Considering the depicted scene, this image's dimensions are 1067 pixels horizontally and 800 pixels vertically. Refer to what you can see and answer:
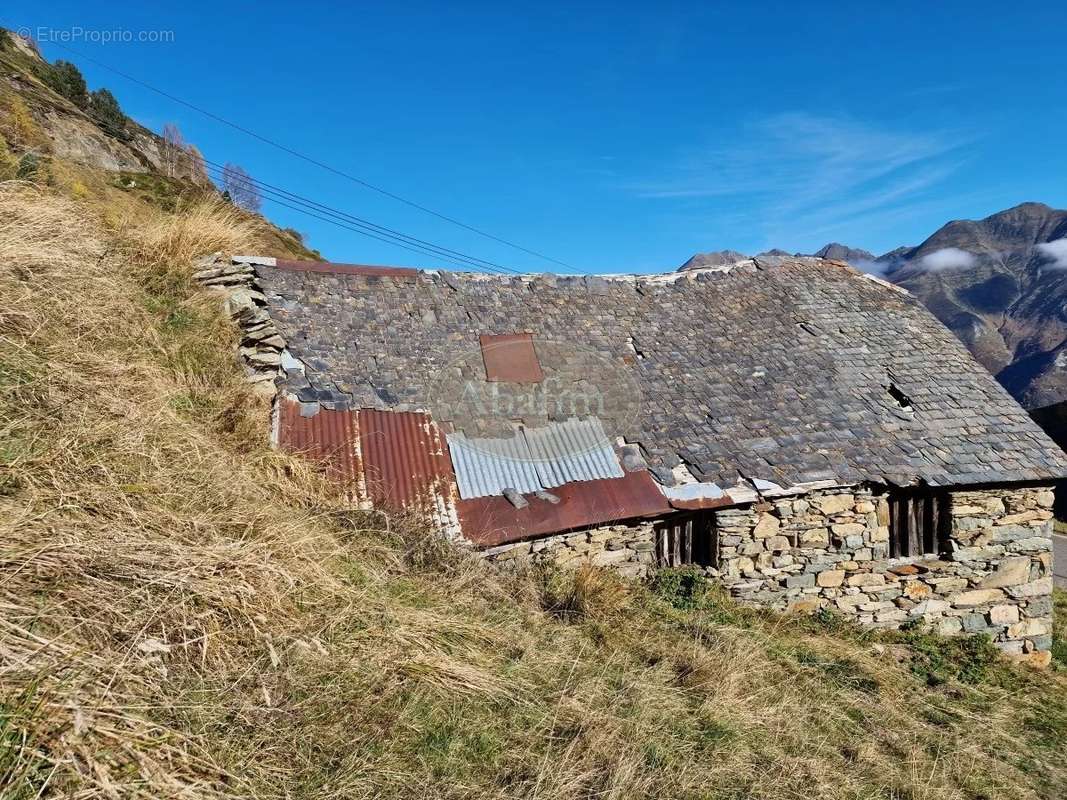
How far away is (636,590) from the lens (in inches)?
253

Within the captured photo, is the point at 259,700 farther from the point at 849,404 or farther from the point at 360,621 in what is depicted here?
the point at 849,404

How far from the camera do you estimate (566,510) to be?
21.4ft

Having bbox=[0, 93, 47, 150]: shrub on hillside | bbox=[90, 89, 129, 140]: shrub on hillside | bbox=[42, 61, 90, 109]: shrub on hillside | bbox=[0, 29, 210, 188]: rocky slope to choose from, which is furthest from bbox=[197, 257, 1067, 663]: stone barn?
bbox=[42, 61, 90, 109]: shrub on hillside

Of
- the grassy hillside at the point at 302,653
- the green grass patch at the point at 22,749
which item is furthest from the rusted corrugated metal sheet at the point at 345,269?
the green grass patch at the point at 22,749

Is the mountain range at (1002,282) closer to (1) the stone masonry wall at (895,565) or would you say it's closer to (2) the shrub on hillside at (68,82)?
(2) the shrub on hillside at (68,82)

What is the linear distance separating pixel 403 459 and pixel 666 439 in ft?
11.3

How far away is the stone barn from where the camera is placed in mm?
6672

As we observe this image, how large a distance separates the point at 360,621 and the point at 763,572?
5473 mm

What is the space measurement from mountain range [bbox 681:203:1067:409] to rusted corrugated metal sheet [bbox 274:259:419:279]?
109939 millimetres

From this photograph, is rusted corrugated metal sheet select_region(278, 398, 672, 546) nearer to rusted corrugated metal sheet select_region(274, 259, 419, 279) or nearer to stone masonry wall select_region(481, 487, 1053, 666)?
stone masonry wall select_region(481, 487, 1053, 666)

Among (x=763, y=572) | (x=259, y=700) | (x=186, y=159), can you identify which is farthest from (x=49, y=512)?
(x=186, y=159)

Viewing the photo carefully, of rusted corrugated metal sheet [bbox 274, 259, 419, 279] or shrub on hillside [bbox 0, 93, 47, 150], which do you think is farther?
shrub on hillside [bbox 0, 93, 47, 150]

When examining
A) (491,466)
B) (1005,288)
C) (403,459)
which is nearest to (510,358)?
(491,466)

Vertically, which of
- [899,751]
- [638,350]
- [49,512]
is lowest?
[899,751]
